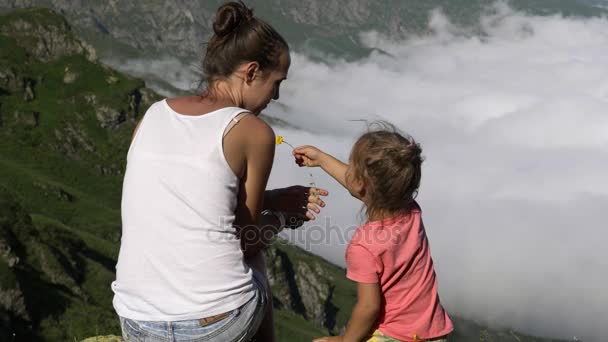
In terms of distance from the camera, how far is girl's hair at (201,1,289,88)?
725 cm

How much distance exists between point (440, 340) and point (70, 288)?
145 feet

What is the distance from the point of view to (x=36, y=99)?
509 ft

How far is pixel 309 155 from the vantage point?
8.57 meters

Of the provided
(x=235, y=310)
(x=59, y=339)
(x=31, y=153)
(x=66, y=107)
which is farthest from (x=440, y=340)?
(x=66, y=107)

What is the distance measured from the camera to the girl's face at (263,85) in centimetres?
752

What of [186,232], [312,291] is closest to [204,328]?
[186,232]

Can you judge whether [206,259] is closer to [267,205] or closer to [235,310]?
[235,310]

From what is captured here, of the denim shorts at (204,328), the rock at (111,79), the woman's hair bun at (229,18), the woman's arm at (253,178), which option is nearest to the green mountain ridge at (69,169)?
the rock at (111,79)

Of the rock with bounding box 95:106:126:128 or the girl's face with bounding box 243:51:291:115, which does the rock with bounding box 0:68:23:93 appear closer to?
the rock with bounding box 95:106:126:128

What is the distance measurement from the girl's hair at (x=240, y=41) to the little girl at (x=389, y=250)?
4.77 feet

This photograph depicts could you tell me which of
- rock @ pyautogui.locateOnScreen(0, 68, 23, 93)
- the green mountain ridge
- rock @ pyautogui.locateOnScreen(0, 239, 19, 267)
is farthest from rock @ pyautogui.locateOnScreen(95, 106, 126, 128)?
rock @ pyautogui.locateOnScreen(0, 239, 19, 267)

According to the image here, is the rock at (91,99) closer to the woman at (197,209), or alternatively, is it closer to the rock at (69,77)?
the rock at (69,77)

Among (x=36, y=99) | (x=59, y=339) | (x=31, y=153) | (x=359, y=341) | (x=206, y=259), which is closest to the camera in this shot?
(x=206, y=259)

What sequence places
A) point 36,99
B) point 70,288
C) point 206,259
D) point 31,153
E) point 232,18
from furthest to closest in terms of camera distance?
point 36,99
point 31,153
point 70,288
point 232,18
point 206,259
